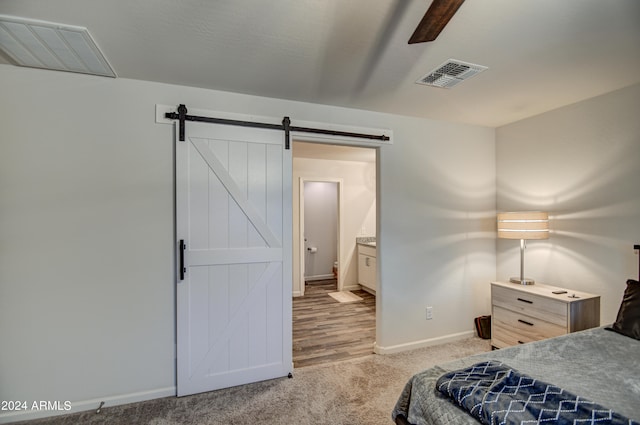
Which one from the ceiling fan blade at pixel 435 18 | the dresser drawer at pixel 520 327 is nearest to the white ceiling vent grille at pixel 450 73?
the ceiling fan blade at pixel 435 18

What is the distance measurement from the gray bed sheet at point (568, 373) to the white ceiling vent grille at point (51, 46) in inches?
106

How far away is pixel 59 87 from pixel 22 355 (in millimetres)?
1917

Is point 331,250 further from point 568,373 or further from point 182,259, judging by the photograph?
point 568,373

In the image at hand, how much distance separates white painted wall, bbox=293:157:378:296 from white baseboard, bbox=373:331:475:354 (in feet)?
8.52

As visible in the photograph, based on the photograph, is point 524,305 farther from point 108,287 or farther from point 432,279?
point 108,287

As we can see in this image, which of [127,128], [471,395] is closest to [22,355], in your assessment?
[127,128]

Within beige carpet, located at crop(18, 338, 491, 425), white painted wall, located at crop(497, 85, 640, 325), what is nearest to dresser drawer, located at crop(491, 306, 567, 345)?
white painted wall, located at crop(497, 85, 640, 325)

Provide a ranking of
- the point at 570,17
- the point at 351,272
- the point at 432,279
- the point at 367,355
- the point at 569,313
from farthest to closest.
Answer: the point at 351,272
the point at 432,279
the point at 367,355
the point at 569,313
the point at 570,17

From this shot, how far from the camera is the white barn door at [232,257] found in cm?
241

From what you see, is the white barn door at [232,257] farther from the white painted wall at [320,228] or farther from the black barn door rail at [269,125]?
the white painted wall at [320,228]

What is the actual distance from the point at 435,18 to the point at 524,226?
2.51 metres

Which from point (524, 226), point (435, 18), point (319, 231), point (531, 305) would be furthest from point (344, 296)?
point (435, 18)

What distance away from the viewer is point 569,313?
8.20 feet

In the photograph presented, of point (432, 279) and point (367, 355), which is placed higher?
point (432, 279)
